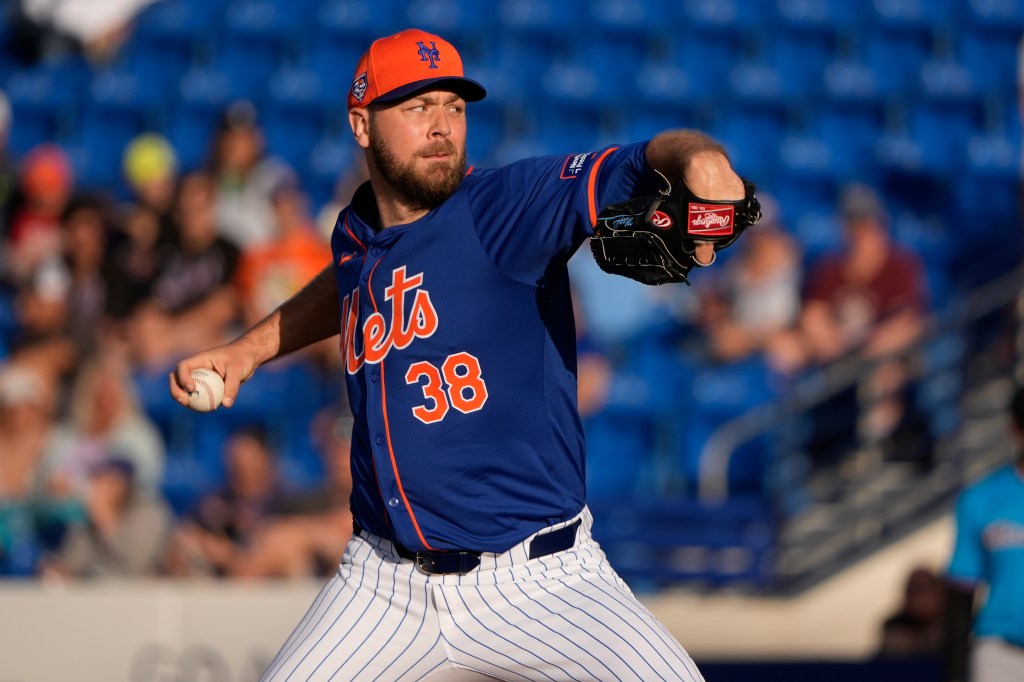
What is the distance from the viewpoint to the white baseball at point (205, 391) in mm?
3262

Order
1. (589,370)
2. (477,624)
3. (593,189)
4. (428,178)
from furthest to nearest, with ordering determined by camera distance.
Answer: (589,370) → (428,178) → (477,624) → (593,189)

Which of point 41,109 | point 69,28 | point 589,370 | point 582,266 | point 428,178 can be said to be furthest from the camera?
point 69,28

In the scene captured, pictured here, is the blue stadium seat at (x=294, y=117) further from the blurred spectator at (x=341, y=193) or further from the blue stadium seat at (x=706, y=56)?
the blue stadium seat at (x=706, y=56)

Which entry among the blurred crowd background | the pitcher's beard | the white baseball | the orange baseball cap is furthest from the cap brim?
the blurred crowd background

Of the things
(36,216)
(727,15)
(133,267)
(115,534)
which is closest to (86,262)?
(133,267)

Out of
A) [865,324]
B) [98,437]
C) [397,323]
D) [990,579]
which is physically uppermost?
[865,324]

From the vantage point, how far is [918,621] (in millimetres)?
6367

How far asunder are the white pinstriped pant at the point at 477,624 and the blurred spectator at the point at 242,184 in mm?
5376

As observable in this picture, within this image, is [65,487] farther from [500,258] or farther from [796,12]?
[796,12]

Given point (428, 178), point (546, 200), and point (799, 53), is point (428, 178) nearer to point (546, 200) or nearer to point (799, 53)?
point (546, 200)

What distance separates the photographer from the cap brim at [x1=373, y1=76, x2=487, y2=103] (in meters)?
3.21

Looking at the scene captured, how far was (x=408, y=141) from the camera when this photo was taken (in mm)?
3260

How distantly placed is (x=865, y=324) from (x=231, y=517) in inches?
146

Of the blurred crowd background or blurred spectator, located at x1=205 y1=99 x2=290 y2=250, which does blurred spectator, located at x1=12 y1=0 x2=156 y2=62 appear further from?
blurred spectator, located at x1=205 y1=99 x2=290 y2=250
